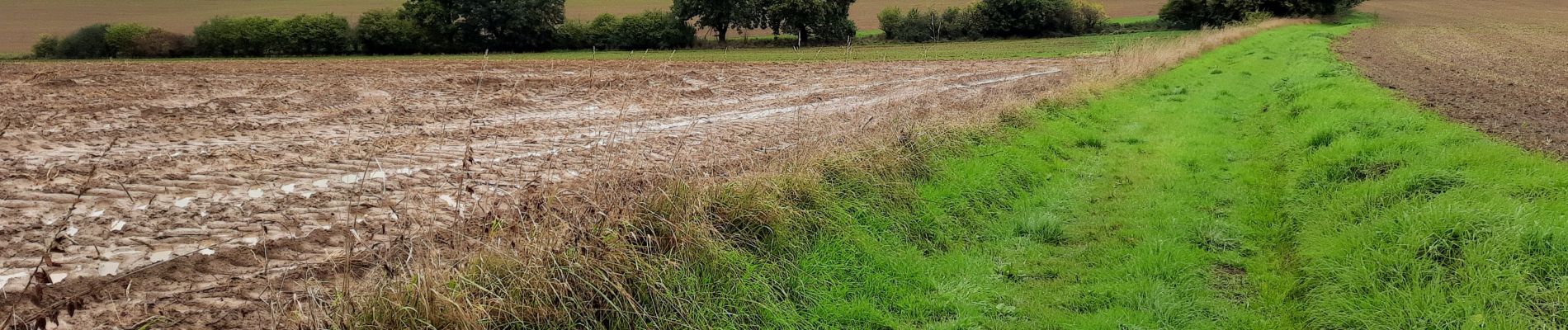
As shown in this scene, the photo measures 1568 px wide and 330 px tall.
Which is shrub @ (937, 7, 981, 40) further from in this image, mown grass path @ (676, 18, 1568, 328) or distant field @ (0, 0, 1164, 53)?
mown grass path @ (676, 18, 1568, 328)

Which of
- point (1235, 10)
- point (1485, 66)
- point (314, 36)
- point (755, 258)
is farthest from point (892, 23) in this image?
point (755, 258)

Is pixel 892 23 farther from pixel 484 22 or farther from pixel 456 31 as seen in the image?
pixel 456 31

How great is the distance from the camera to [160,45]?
42125 millimetres

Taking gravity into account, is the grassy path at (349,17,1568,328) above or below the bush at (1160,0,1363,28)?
below

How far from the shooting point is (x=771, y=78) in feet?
75.4

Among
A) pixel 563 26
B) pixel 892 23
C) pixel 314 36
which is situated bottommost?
pixel 314 36

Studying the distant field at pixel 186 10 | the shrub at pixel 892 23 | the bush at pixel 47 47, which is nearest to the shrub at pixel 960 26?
the shrub at pixel 892 23

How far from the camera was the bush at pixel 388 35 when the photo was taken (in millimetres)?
48375

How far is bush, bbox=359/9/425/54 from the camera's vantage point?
48.4 metres

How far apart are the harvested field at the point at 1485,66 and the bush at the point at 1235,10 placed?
12.0 feet

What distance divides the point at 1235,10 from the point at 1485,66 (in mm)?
38176

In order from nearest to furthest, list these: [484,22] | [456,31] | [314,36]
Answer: [314,36] < [456,31] < [484,22]

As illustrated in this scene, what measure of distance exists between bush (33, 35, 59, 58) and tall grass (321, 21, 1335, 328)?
161ft

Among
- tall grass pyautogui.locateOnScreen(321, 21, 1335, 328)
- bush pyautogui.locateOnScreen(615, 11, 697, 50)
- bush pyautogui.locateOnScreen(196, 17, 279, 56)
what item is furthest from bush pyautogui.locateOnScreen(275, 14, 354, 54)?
tall grass pyautogui.locateOnScreen(321, 21, 1335, 328)
